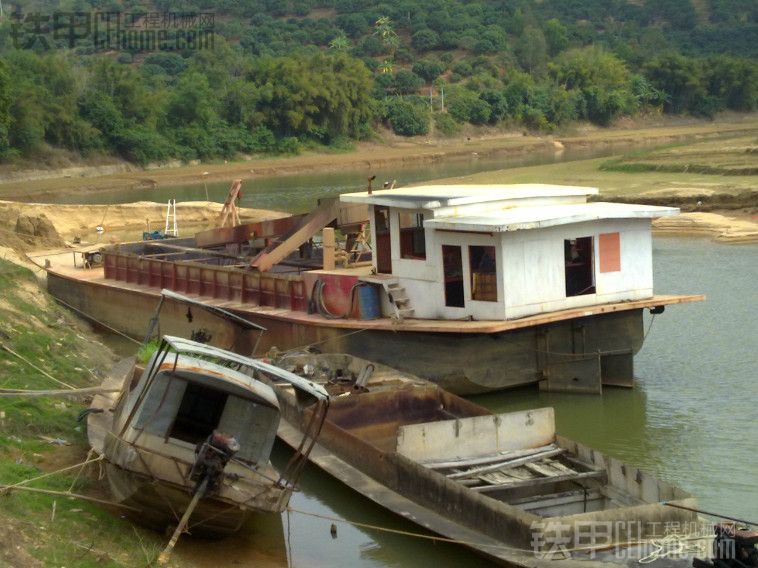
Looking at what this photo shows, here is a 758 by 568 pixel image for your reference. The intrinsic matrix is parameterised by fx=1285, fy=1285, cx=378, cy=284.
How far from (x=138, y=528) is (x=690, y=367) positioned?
11.7 meters

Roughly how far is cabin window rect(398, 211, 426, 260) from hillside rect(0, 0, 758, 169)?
48083 millimetres

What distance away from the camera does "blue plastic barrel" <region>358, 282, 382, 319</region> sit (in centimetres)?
2056

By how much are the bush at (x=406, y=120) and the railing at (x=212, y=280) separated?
6146 centimetres

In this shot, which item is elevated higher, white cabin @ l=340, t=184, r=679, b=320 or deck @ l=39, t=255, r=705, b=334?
white cabin @ l=340, t=184, r=679, b=320

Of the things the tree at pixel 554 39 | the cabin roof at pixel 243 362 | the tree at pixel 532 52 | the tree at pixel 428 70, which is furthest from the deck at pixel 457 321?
the tree at pixel 554 39

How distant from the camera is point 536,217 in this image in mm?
19062

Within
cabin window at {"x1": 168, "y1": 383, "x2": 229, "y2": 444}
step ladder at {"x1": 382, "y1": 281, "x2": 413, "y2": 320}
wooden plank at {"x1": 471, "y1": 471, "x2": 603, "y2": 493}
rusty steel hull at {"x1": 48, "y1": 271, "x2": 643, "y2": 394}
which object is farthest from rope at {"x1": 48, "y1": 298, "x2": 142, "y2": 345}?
wooden plank at {"x1": 471, "y1": 471, "x2": 603, "y2": 493}

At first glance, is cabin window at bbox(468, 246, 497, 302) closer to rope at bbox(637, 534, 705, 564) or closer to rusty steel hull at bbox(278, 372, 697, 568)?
rusty steel hull at bbox(278, 372, 697, 568)

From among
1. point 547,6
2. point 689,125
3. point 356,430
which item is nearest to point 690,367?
point 356,430

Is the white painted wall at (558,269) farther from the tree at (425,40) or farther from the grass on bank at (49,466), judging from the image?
the tree at (425,40)

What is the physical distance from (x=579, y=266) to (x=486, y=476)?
661 centimetres

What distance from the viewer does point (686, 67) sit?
106 metres

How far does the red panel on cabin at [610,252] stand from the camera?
19.9 metres

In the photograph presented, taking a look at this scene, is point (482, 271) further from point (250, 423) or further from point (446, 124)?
point (446, 124)
